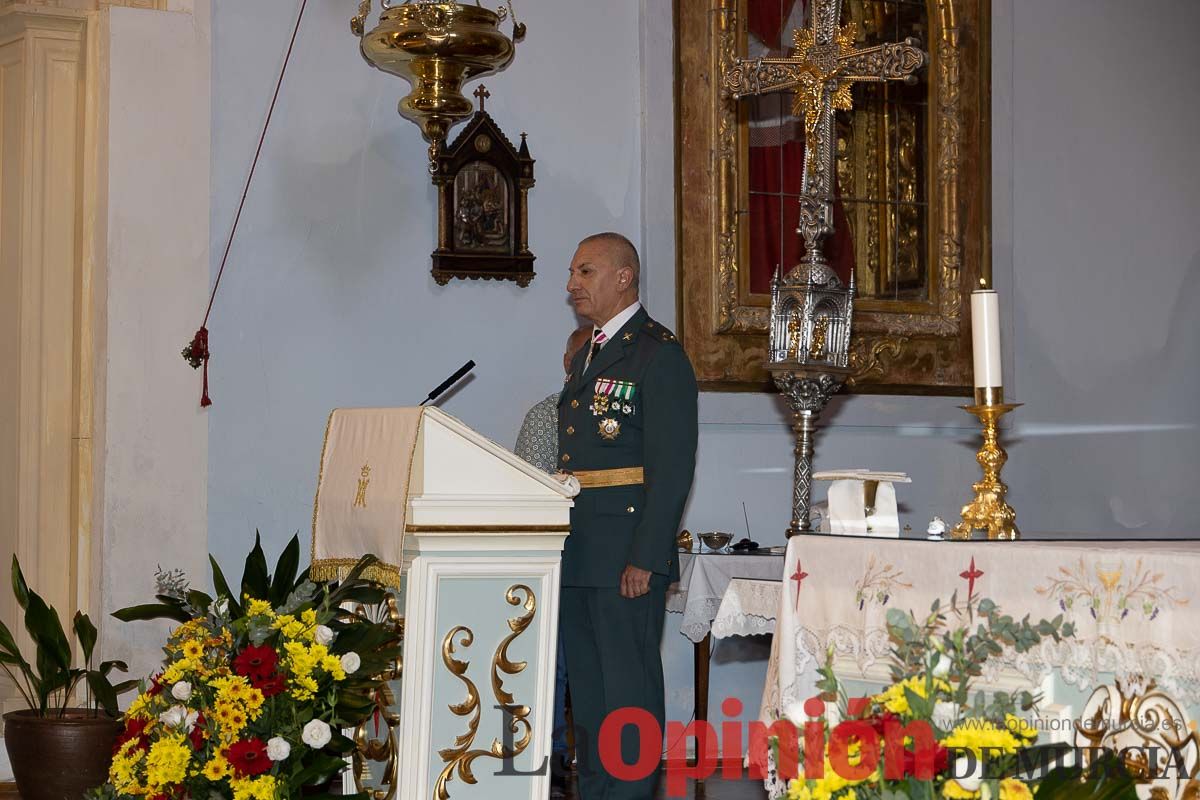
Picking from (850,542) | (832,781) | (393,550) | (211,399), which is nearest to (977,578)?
(850,542)

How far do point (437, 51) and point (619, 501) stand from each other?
5.52ft

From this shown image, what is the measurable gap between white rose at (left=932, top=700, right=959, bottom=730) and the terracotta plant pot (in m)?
3.16

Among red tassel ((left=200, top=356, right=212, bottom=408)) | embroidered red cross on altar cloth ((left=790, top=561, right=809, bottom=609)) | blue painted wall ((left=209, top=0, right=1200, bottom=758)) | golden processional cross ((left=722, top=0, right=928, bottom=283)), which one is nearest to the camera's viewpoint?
embroidered red cross on altar cloth ((left=790, top=561, right=809, bottom=609))

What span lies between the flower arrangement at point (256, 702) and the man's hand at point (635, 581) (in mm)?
659

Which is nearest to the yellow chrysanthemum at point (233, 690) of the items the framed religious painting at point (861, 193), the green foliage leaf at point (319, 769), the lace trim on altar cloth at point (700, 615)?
the green foliage leaf at point (319, 769)

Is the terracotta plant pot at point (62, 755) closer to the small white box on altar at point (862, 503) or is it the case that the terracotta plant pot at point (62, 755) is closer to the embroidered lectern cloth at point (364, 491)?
the embroidered lectern cloth at point (364, 491)

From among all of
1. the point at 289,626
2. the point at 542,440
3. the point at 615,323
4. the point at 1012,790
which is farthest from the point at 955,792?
the point at 542,440

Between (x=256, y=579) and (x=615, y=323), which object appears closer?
(x=615, y=323)

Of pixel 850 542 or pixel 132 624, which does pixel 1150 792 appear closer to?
pixel 850 542

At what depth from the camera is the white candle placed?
3.30m

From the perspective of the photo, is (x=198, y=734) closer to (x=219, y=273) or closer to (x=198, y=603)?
(x=198, y=603)

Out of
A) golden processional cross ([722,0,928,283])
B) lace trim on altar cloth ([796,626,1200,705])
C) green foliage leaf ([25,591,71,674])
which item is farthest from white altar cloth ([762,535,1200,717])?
green foliage leaf ([25,591,71,674])

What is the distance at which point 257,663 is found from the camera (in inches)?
146

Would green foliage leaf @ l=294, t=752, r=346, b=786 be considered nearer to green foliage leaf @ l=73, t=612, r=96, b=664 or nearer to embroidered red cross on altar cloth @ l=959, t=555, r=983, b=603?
green foliage leaf @ l=73, t=612, r=96, b=664
